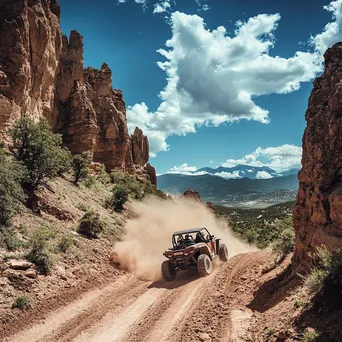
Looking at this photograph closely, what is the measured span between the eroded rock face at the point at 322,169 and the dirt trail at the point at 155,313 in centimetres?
300

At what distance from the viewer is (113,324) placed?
28.2ft

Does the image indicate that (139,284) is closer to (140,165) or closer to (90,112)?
(90,112)

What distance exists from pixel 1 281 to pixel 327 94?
486 inches

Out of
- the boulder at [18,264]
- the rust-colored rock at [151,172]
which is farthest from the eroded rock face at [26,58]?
Answer: the rust-colored rock at [151,172]

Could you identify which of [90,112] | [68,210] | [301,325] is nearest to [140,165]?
[90,112]

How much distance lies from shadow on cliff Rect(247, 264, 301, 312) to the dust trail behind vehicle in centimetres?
627

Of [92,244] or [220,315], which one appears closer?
[220,315]

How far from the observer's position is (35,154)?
19.2 m

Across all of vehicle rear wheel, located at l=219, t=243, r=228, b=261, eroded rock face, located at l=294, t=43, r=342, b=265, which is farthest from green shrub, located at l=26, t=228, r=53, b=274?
eroded rock face, located at l=294, t=43, r=342, b=265

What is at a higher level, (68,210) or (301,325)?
(68,210)

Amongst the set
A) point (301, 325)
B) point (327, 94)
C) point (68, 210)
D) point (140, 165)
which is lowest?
point (301, 325)

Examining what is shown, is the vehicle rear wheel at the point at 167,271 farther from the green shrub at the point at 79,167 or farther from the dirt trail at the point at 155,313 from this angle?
the green shrub at the point at 79,167

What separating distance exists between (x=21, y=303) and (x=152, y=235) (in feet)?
51.7

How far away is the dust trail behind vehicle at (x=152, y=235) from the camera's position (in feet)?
51.2
